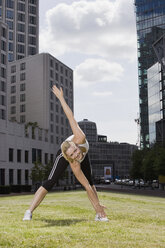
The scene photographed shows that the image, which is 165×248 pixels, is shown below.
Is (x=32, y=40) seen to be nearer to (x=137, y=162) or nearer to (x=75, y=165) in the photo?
(x=137, y=162)

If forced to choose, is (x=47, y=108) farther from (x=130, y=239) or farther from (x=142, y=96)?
(x=130, y=239)

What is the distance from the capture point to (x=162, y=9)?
12700 cm

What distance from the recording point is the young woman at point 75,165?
9.03 metres

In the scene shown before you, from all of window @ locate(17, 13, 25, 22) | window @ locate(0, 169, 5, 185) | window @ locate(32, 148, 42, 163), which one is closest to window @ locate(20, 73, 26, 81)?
window @ locate(32, 148, 42, 163)

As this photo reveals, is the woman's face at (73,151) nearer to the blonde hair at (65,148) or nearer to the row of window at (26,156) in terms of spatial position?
the blonde hair at (65,148)

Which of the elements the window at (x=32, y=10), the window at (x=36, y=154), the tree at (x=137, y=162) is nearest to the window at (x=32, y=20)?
the window at (x=32, y=10)

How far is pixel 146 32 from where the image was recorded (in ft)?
427

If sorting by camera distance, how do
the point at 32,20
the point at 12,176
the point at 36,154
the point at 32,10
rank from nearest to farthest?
the point at 12,176 → the point at 36,154 → the point at 32,20 → the point at 32,10

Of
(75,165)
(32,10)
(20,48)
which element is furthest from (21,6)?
(75,165)

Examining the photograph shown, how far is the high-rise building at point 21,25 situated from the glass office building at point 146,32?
3457cm

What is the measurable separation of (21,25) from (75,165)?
123 meters

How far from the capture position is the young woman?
9.03 m

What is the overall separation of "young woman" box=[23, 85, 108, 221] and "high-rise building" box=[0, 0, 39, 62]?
117924 mm

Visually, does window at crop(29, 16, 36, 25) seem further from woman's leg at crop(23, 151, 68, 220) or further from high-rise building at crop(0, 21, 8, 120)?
woman's leg at crop(23, 151, 68, 220)
